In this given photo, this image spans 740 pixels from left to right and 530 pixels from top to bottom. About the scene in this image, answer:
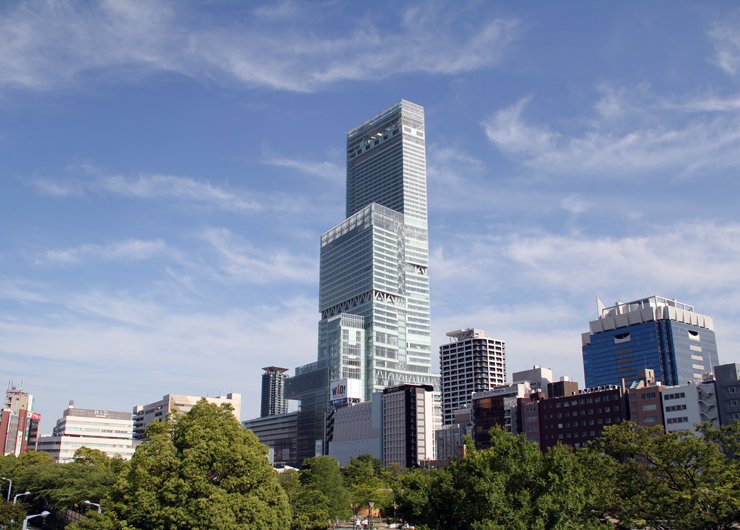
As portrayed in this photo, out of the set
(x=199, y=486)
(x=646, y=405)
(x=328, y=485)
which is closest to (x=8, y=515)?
(x=328, y=485)

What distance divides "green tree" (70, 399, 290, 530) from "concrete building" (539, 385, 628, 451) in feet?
445

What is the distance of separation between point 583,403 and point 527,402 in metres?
23.1

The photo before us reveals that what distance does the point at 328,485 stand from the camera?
356ft

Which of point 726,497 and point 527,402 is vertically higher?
point 527,402

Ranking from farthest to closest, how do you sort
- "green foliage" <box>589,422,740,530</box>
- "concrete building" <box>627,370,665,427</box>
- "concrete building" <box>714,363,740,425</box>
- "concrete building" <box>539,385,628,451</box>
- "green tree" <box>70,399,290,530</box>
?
"concrete building" <box>539,385,628,451</box>
"concrete building" <box>627,370,665,427</box>
"concrete building" <box>714,363,740,425</box>
"green tree" <box>70,399,290,530</box>
"green foliage" <box>589,422,740,530</box>

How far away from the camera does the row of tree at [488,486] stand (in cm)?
4206

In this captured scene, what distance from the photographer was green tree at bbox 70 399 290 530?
4866 centimetres

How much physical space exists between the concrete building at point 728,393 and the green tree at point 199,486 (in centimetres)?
13820

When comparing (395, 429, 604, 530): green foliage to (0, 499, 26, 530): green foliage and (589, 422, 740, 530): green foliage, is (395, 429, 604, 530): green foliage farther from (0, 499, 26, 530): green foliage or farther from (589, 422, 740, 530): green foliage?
(0, 499, 26, 530): green foliage

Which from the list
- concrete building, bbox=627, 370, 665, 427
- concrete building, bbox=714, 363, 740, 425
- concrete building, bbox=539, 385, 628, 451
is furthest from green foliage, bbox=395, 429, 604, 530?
concrete building, bbox=627, 370, 665, 427

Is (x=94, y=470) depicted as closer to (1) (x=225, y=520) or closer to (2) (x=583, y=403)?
(1) (x=225, y=520)

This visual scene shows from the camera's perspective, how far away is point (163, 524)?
49.5m

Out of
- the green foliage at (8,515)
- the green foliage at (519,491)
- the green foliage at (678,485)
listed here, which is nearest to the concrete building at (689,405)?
the green foliage at (678,485)

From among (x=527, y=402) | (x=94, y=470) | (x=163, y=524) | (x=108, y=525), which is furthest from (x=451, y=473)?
(x=527, y=402)
